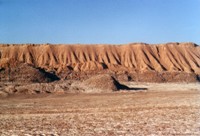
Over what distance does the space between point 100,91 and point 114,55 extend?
240ft

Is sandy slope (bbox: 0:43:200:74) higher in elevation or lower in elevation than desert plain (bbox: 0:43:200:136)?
higher

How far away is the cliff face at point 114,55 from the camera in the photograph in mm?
111500

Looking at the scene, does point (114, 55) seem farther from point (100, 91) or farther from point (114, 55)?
point (100, 91)

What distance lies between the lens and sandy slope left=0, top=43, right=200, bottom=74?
11156cm

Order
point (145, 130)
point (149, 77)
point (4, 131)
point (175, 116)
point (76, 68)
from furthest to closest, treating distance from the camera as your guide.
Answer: point (76, 68), point (149, 77), point (175, 116), point (4, 131), point (145, 130)

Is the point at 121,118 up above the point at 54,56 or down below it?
below

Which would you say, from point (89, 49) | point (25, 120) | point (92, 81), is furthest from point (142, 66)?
point (25, 120)

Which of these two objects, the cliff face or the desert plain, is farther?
the cliff face

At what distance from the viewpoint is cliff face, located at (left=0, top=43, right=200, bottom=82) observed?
111500 mm

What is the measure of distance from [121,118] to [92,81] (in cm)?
2963

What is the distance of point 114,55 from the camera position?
116500 mm

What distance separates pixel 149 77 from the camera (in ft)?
252

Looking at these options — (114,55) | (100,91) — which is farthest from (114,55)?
(100,91)

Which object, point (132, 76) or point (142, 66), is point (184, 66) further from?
point (132, 76)
